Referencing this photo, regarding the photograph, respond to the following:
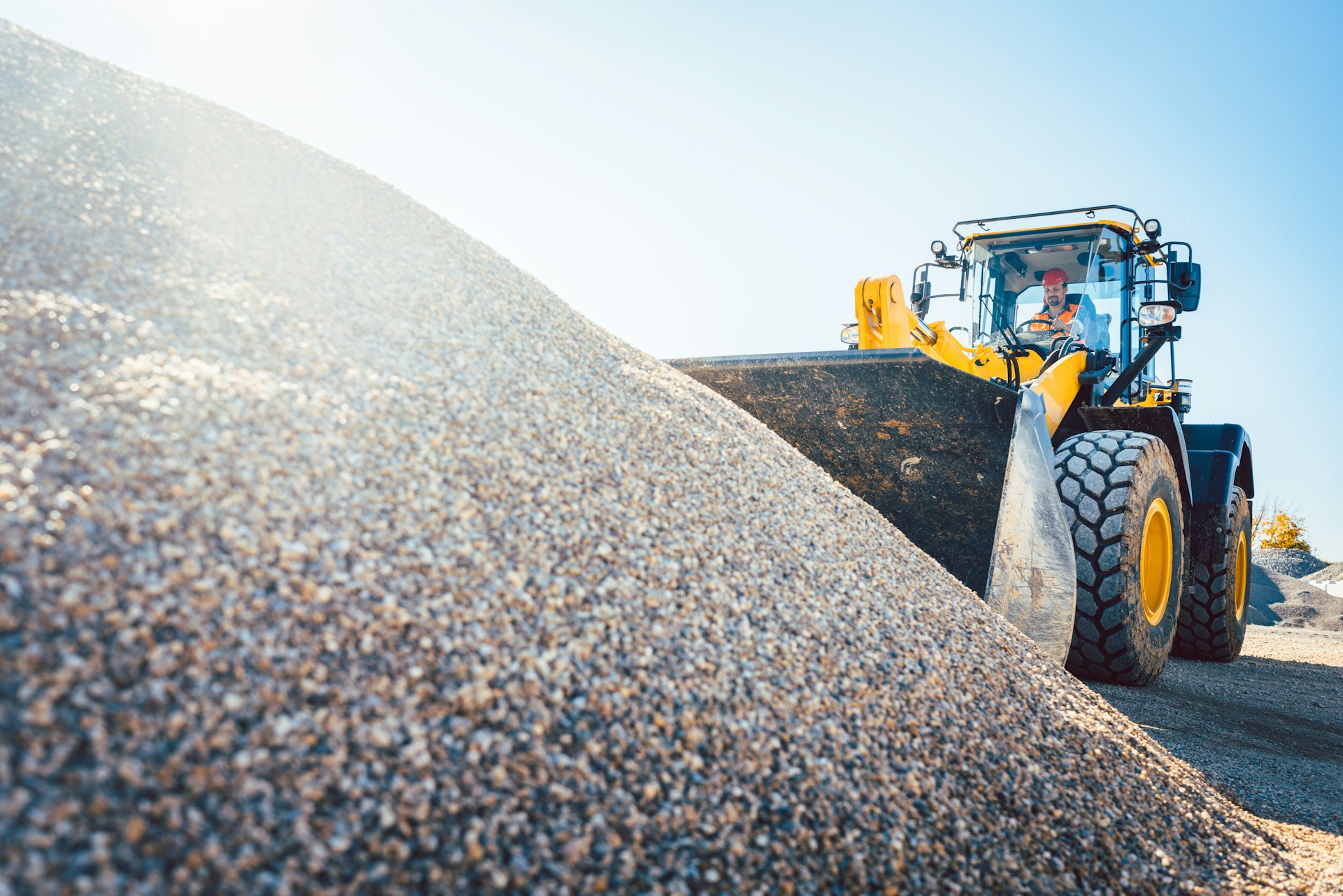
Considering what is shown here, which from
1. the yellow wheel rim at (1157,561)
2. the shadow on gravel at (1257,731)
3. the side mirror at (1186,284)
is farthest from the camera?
the side mirror at (1186,284)

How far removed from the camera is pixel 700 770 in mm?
1251

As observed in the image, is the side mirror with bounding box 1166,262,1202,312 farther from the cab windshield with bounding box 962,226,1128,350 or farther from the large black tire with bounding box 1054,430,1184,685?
the large black tire with bounding box 1054,430,1184,685

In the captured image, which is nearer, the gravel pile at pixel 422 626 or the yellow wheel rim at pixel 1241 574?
the gravel pile at pixel 422 626

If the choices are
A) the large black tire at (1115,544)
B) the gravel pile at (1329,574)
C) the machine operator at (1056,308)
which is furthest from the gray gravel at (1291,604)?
the large black tire at (1115,544)

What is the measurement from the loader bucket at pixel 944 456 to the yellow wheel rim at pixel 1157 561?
682 mm

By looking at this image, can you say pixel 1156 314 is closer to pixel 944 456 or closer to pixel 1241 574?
pixel 944 456

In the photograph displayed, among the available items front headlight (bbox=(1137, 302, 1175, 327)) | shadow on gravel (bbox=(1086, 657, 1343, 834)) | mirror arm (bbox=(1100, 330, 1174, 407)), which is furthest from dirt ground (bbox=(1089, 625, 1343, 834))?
front headlight (bbox=(1137, 302, 1175, 327))

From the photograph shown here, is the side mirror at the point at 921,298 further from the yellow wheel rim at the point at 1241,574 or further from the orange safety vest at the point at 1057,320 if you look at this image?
the yellow wheel rim at the point at 1241,574

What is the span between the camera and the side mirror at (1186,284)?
4.14 m

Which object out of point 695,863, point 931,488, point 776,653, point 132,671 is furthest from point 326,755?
point 931,488

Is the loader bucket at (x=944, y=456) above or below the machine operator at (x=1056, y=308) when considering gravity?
below

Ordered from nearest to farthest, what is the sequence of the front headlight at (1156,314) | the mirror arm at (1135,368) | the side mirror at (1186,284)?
the front headlight at (1156,314) → the mirror arm at (1135,368) → the side mirror at (1186,284)

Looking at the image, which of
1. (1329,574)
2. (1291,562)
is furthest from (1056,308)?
(1291,562)

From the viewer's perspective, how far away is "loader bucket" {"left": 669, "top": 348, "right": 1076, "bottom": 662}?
8.95ft
